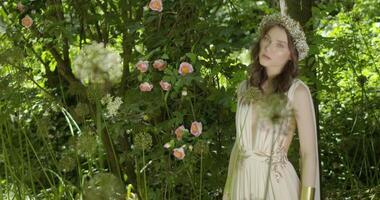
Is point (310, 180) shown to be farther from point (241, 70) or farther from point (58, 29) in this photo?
point (58, 29)

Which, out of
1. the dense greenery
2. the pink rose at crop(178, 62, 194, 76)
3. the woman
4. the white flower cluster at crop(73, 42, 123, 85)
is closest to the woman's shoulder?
the woman

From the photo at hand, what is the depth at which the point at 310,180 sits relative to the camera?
2.02m

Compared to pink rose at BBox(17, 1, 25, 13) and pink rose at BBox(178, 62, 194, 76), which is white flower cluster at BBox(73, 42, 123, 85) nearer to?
pink rose at BBox(178, 62, 194, 76)

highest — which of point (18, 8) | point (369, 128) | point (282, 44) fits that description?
point (18, 8)

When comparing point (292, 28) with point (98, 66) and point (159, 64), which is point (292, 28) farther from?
point (98, 66)

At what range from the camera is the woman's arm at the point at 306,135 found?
1.99 metres

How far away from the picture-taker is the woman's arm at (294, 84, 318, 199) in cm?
199

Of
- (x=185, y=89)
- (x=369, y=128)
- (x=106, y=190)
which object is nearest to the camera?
(x=106, y=190)

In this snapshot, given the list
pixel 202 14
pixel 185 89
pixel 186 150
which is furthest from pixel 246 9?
pixel 186 150

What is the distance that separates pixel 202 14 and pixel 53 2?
2.03 feet

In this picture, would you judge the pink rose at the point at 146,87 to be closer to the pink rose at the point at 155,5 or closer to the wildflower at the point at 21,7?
the pink rose at the point at 155,5

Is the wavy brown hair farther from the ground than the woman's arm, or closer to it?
farther from the ground

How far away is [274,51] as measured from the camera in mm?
2074

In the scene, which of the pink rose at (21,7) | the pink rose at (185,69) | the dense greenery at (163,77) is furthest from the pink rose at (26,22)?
the pink rose at (185,69)
